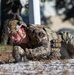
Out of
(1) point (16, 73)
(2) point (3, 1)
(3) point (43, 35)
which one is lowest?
(1) point (16, 73)

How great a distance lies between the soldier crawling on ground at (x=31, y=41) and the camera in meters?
7.09

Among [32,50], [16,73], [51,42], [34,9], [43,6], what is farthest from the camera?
[43,6]

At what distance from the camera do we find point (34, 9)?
1322cm

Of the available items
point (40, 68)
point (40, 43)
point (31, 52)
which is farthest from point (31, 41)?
point (40, 68)

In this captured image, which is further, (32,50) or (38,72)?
(32,50)

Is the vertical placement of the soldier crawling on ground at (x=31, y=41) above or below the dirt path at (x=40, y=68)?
above

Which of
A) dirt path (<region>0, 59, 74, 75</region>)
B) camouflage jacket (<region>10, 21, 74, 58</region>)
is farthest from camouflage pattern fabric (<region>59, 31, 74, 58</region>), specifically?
dirt path (<region>0, 59, 74, 75</region>)

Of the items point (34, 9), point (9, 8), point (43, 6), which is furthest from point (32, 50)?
point (43, 6)

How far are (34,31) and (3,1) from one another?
892 cm

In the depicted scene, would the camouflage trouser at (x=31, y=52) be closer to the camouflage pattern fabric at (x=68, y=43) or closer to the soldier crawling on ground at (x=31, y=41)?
the soldier crawling on ground at (x=31, y=41)

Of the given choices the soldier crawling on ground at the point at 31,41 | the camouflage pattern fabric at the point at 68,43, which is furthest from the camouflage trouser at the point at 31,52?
the camouflage pattern fabric at the point at 68,43

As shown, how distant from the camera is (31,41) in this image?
7.36m

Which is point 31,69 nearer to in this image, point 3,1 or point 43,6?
point 3,1

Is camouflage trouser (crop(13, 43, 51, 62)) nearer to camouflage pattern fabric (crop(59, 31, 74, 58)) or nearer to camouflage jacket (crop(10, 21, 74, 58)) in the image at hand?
camouflage jacket (crop(10, 21, 74, 58))
